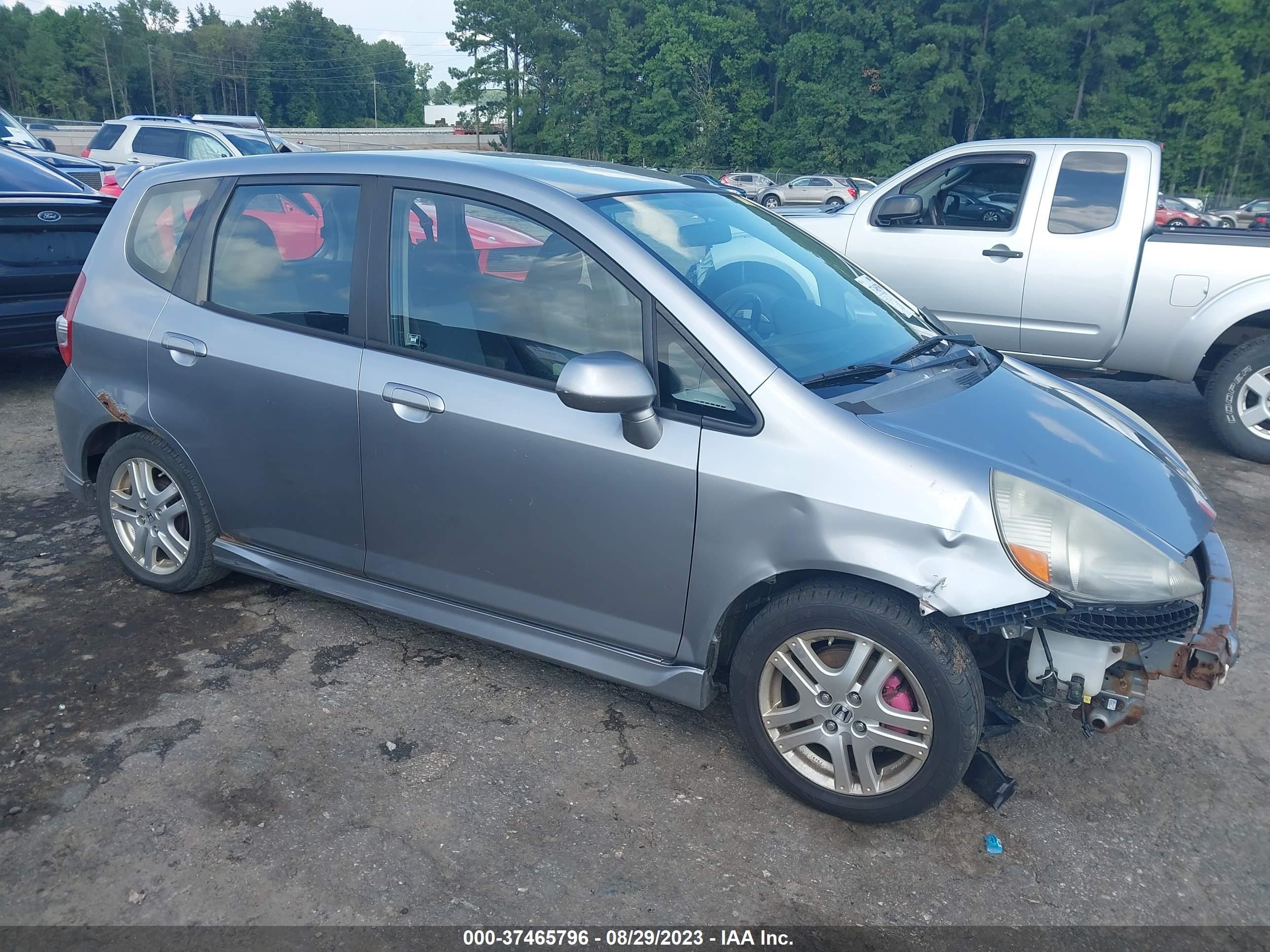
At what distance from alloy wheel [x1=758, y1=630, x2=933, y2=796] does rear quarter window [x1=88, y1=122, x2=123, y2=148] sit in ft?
56.3

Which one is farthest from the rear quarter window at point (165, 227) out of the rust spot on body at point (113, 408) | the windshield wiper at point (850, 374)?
the windshield wiper at point (850, 374)

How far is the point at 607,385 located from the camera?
8.77 feet

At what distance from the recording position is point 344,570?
11.8 feet

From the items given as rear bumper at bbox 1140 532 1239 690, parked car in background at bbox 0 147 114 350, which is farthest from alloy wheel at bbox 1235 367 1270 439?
parked car in background at bbox 0 147 114 350

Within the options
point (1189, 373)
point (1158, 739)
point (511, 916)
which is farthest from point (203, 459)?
point (1189, 373)

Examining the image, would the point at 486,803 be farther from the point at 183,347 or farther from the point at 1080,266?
the point at 1080,266

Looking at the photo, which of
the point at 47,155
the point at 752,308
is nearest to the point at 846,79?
the point at 47,155

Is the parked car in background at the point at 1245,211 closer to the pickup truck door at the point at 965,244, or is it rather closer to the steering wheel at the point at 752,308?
the pickup truck door at the point at 965,244

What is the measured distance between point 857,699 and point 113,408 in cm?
317

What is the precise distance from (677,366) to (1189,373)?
506 cm

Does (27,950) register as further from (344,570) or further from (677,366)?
(677,366)

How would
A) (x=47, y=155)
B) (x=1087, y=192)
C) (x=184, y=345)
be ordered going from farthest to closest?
1. (x=47, y=155)
2. (x=1087, y=192)
3. (x=184, y=345)

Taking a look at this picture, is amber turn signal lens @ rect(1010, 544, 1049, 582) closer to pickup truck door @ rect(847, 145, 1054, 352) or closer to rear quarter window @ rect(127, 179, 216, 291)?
rear quarter window @ rect(127, 179, 216, 291)

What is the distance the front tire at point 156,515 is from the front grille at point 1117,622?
125 inches
